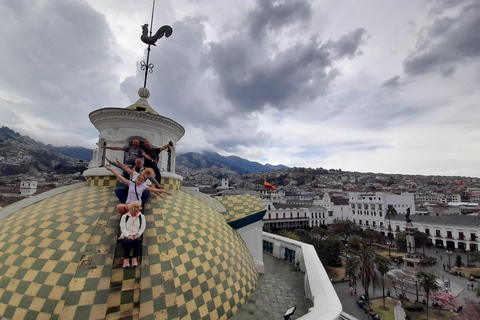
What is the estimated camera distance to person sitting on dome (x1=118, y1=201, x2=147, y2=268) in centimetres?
489

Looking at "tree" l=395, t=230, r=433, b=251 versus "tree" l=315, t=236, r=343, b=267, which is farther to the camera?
"tree" l=395, t=230, r=433, b=251

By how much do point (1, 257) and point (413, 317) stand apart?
30898 millimetres

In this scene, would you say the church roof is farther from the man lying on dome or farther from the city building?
the man lying on dome

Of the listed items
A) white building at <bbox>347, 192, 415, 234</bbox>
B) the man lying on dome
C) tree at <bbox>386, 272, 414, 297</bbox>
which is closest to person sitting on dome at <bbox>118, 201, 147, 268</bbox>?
the man lying on dome

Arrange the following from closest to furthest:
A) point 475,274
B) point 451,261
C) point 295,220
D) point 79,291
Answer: point 79,291
point 475,274
point 451,261
point 295,220


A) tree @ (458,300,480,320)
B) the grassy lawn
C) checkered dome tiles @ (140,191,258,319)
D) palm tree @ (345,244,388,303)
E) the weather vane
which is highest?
the weather vane

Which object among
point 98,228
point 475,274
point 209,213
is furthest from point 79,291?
point 475,274

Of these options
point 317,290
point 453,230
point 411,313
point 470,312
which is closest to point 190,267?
point 317,290

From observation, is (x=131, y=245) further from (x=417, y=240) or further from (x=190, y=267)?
(x=417, y=240)

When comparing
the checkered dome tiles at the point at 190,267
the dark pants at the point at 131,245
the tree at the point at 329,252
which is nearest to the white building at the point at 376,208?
the tree at the point at 329,252

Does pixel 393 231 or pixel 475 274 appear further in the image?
pixel 393 231

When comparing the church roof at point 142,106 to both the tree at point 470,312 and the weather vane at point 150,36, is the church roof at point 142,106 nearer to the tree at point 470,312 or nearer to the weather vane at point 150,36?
the weather vane at point 150,36

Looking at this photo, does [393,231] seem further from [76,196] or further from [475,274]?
[76,196]

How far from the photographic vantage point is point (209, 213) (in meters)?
7.59
